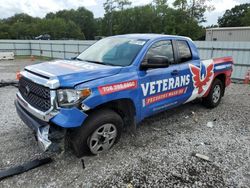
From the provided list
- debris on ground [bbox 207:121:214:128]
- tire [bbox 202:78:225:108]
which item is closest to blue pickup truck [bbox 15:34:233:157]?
debris on ground [bbox 207:121:214:128]

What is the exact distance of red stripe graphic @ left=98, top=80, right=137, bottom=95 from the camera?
2955 millimetres

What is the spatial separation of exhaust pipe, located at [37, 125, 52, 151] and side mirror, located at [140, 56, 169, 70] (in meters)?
1.75

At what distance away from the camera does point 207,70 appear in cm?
495

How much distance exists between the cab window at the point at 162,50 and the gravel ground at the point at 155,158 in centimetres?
150

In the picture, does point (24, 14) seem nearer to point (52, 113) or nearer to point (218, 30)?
point (218, 30)

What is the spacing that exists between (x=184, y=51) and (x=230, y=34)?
59.6 ft

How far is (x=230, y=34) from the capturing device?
19781mm

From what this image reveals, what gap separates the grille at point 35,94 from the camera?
111 inches

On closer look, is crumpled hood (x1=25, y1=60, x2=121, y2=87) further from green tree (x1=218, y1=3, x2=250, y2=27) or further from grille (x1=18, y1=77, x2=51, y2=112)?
green tree (x1=218, y1=3, x2=250, y2=27)

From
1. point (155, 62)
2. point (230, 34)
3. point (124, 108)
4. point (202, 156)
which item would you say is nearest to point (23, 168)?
point (124, 108)

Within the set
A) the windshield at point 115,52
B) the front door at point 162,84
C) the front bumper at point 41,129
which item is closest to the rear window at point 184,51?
the front door at point 162,84

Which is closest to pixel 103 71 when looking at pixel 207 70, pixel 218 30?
pixel 207 70

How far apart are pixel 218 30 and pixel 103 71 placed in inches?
856

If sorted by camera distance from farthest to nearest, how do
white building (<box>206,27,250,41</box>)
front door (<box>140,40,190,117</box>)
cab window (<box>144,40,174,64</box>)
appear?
white building (<box>206,27,250,41</box>) < cab window (<box>144,40,174,64</box>) < front door (<box>140,40,190,117</box>)
